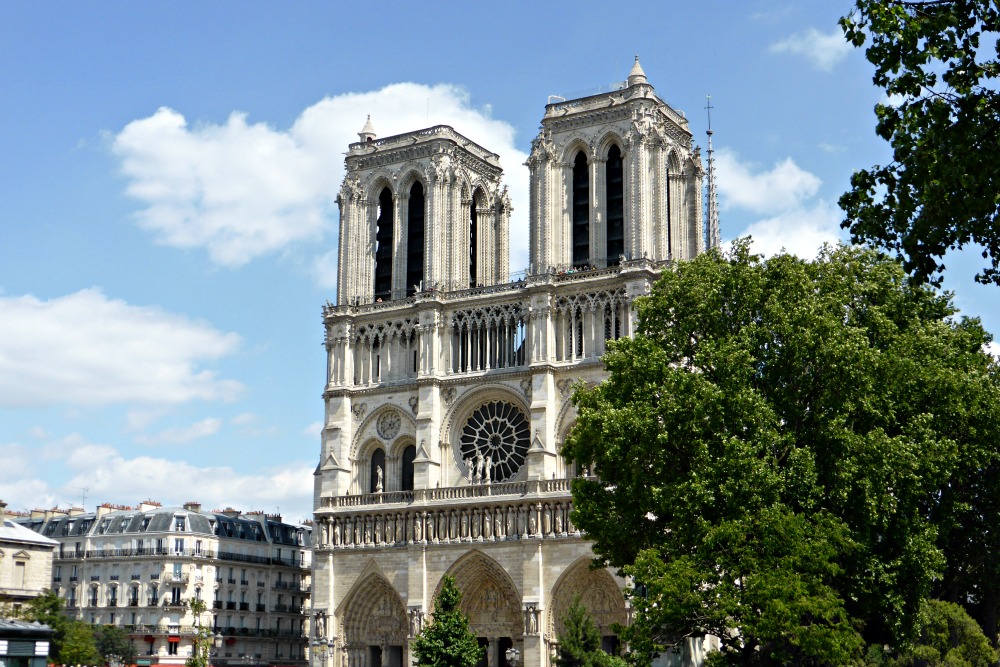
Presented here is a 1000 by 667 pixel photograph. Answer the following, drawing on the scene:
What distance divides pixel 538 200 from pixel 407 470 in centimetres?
1135

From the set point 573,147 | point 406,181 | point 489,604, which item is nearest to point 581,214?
point 573,147

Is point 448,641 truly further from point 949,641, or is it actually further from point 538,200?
point 538,200

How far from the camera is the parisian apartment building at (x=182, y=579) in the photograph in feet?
189

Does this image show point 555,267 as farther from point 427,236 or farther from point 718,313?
point 718,313

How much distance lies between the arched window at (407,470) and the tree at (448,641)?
25.5 ft

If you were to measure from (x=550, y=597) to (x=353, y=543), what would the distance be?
8474 millimetres

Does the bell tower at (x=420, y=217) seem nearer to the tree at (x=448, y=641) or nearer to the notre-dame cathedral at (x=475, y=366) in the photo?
the notre-dame cathedral at (x=475, y=366)

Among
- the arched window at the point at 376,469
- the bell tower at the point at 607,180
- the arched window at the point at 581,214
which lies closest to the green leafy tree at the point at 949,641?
the bell tower at the point at 607,180

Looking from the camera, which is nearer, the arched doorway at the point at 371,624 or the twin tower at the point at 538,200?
the twin tower at the point at 538,200

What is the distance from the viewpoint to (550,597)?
43531mm

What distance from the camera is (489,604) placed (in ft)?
150

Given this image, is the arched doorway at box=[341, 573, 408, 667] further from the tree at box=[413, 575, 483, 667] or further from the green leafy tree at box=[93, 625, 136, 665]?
the green leafy tree at box=[93, 625, 136, 665]

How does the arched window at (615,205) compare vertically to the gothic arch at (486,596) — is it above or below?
above

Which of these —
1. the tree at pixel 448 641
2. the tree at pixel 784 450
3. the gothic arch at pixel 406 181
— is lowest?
the tree at pixel 448 641
